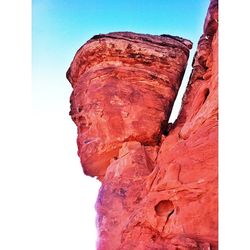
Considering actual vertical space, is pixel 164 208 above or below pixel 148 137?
below

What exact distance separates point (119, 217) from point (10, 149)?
304 cm

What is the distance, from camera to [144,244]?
19.9 feet

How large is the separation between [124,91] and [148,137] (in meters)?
1.05

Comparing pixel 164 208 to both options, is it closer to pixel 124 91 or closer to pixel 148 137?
pixel 148 137

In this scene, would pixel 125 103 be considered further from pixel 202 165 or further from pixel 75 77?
pixel 202 165

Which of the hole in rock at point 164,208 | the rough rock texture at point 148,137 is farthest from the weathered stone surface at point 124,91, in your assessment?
the hole in rock at point 164,208

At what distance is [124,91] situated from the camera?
8.41 m

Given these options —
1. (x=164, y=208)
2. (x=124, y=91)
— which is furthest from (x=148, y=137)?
(x=164, y=208)

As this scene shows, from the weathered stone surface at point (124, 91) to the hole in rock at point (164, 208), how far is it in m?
2.21

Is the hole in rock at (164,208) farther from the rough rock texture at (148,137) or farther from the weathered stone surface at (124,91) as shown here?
the weathered stone surface at (124,91)

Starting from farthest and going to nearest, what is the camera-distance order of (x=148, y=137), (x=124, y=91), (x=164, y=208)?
(x=124, y=91) → (x=148, y=137) → (x=164, y=208)

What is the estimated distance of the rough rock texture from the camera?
5570mm

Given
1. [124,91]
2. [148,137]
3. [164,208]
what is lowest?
[164,208]
